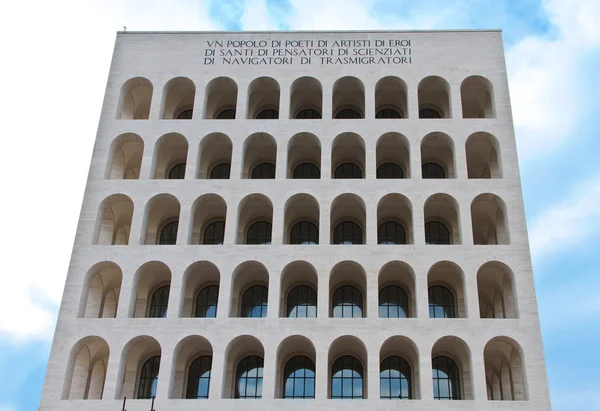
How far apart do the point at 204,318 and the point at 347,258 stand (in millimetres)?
7007

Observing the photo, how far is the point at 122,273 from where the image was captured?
36.6m

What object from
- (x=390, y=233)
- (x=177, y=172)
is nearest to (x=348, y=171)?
(x=390, y=233)

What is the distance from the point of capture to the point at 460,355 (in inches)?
1405

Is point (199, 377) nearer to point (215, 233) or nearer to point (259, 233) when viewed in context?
point (215, 233)

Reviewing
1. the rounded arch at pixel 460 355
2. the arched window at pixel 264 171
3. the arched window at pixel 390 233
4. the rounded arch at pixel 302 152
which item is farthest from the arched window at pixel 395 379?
the arched window at pixel 264 171

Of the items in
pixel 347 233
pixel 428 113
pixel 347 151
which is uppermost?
pixel 428 113

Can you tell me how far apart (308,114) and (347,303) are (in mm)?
11302

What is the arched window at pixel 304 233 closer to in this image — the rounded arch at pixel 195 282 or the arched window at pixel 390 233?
the arched window at pixel 390 233

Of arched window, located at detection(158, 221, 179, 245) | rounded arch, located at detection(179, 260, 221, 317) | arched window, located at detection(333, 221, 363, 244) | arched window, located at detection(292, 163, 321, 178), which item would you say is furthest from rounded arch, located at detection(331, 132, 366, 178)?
arched window, located at detection(158, 221, 179, 245)

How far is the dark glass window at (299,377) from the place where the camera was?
36.2 metres

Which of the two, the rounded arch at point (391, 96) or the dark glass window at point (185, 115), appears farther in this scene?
the dark glass window at point (185, 115)

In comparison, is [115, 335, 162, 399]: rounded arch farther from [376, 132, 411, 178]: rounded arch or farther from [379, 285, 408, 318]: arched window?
[376, 132, 411, 178]: rounded arch

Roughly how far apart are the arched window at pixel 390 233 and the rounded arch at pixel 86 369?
14454mm

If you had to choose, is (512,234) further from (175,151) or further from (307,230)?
(175,151)
